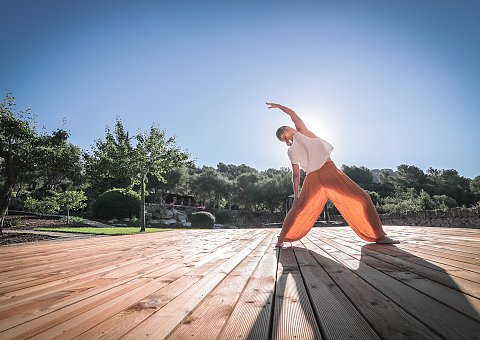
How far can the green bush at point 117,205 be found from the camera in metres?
17.3

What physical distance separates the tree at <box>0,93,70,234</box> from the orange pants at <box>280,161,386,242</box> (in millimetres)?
9046

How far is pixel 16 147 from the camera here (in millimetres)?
8328

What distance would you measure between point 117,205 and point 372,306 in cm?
1863

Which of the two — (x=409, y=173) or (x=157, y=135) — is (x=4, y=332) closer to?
(x=157, y=135)

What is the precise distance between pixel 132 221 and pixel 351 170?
43044 millimetres

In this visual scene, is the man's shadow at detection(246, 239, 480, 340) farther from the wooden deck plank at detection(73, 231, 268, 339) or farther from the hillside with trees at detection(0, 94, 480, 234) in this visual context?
the hillside with trees at detection(0, 94, 480, 234)

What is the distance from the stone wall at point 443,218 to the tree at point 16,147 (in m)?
14.1

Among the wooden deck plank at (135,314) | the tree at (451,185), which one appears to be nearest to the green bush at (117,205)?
the wooden deck plank at (135,314)

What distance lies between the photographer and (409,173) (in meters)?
44.8

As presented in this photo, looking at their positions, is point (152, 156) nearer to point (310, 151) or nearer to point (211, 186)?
point (310, 151)

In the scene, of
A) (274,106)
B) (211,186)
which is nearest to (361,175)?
(211,186)

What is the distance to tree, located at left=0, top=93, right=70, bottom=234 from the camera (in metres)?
8.01

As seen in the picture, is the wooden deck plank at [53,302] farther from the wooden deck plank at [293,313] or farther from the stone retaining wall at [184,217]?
the stone retaining wall at [184,217]

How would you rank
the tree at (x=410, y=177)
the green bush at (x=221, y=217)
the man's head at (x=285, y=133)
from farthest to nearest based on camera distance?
the tree at (x=410, y=177) → the green bush at (x=221, y=217) → the man's head at (x=285, y=133)
